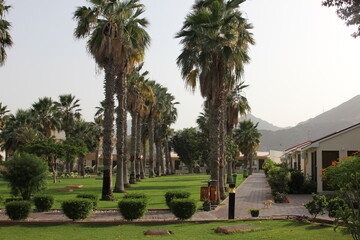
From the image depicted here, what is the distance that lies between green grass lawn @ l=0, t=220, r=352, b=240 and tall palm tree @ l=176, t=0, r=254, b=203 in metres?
8.10

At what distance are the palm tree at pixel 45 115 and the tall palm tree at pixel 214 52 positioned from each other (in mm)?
37904

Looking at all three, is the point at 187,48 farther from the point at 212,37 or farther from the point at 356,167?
the point at 356,167

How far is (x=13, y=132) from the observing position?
180ft

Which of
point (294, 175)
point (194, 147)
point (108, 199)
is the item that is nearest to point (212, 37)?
point (108, 199)

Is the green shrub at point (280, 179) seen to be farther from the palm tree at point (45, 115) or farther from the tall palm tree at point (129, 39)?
the palm tree at point (45, 115)

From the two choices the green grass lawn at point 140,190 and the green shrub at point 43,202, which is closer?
the green shrub at point 43,202

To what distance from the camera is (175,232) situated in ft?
42.9

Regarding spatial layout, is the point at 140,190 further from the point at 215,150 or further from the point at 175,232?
the point at 175,232

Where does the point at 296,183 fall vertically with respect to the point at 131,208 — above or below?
above

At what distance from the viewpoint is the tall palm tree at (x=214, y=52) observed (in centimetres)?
2152

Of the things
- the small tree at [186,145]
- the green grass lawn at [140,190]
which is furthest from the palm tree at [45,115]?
the small tree at [186,145]

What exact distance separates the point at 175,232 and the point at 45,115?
1894 inches

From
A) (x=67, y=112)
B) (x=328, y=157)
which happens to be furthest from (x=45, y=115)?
(x=328, y=157)

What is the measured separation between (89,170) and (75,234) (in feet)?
218
